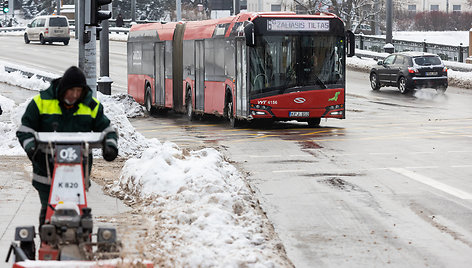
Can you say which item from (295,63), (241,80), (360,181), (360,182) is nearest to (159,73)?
(241,80)

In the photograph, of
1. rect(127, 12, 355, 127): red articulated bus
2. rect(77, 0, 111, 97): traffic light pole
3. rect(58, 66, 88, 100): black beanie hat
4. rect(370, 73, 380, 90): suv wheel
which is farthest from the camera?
rect(370, 73, 380, 90): suv wheel

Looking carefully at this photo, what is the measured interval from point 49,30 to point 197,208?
5260cm

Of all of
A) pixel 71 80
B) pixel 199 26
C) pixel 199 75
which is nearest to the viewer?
pixel 71 80

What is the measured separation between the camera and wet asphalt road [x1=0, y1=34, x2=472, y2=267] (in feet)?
30.3

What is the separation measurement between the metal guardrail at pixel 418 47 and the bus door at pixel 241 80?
2468 cm

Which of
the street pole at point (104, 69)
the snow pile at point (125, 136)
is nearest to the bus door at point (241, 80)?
the snow pile at point (125, 136)

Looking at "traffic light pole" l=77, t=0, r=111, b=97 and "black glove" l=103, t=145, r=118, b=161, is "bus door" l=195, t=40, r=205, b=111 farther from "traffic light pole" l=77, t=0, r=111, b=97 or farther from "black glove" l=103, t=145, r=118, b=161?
"black glove" l=103, t=145, r=118, b=161

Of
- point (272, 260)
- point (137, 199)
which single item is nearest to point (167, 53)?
point (137, 199)

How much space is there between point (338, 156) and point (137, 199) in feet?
20.8

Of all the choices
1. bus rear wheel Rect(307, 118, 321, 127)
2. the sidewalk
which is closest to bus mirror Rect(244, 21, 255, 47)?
bus rear wheel Rect(307, 118, 321, 127)

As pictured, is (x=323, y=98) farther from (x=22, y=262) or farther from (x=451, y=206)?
(x=22, y=262)

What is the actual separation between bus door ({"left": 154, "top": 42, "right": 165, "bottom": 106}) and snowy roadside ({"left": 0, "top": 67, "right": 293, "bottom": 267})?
15.9 meters

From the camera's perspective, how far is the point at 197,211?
1001 centimetres

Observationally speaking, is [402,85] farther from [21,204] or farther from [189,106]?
[21,204]
